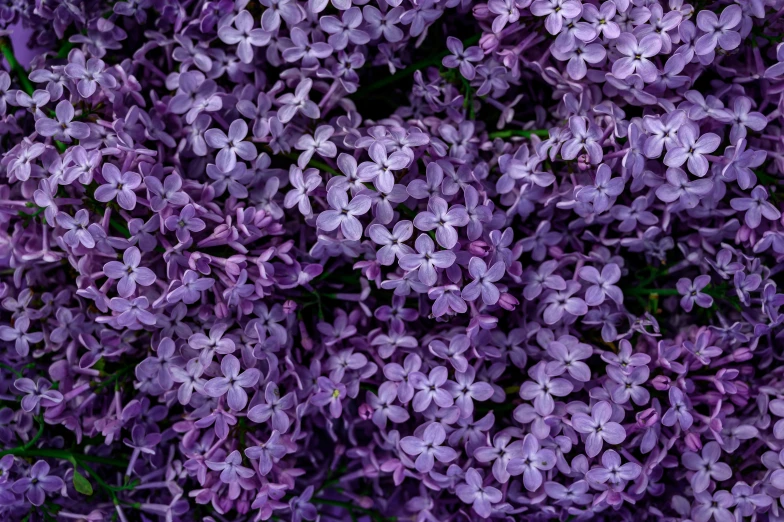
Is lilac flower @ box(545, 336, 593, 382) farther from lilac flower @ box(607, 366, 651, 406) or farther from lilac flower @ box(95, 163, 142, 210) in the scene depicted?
lilac flower @ box(95, 163, 142, 210)

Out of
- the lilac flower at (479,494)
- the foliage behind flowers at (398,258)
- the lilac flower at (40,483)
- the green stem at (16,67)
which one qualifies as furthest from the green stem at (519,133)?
the lilac flower at (40,483)

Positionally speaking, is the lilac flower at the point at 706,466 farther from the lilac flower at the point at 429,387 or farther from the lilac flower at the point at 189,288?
the lilac flower at the point at 189,288

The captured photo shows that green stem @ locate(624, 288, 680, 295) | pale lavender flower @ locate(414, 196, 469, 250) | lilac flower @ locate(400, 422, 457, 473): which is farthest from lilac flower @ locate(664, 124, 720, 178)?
lilac flower @ locate(400, 422, 457, 473)

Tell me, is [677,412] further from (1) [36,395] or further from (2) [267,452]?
(1) [36,395]

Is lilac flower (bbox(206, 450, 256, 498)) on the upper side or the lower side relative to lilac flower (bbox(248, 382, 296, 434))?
lower

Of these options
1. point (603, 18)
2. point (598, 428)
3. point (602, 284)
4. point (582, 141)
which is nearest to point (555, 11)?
point (603, 18)

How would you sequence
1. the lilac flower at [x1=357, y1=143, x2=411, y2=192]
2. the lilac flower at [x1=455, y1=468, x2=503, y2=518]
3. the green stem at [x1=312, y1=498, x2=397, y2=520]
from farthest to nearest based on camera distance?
the green stem at [x1=312, y1=498, x2=397, y2=520] < the lilac flower at [x1=455, y1=468, x2=503, y2=518] < the lilac flower at [x1=357, y1=143, x2=411, y2=192]

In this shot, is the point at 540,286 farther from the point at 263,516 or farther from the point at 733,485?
the point at 263,516
